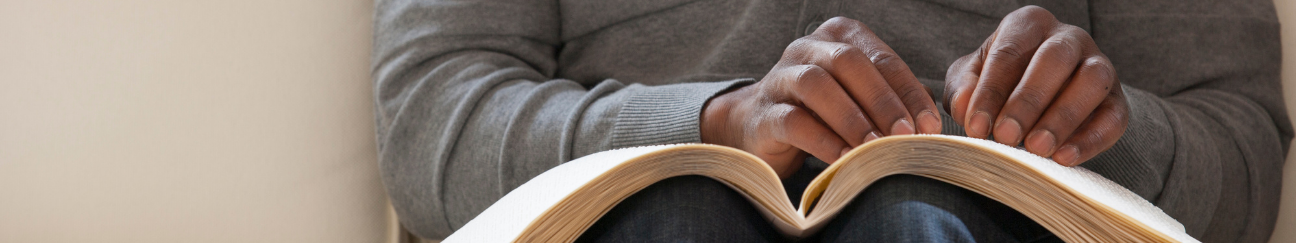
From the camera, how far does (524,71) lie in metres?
0.76

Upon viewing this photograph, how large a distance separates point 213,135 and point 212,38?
92 mm

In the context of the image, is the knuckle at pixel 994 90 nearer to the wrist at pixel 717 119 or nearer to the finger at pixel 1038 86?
the finger at pixel 1038 86

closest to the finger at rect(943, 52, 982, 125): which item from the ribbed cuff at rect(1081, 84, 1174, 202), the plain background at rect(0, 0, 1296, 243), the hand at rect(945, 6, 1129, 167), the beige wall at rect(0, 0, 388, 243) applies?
the hand at rect(945, 6, 1129, 167)

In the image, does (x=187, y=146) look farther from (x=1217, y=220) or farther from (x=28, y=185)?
(x=1217, y=220)

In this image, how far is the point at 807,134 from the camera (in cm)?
41

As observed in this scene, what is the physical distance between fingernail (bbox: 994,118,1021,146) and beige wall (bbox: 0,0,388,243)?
642 mm

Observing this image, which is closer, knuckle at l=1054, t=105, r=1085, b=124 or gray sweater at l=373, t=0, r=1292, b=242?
knuckle at l=1054, t=105, r=1085, b=124

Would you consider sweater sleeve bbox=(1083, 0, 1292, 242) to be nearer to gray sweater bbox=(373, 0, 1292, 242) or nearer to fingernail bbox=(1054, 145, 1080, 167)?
gray sweater bbox=(373, 0, 1292, 242)

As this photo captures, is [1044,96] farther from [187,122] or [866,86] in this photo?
[187,122]

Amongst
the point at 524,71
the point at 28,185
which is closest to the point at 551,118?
the point at 524,71

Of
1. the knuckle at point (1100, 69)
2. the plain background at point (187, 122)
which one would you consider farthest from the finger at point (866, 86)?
the plain background at point (187, 122)

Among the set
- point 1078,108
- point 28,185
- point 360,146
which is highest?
point 1078,108

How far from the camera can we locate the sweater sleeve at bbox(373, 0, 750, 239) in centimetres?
53

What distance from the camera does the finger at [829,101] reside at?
0.39m
